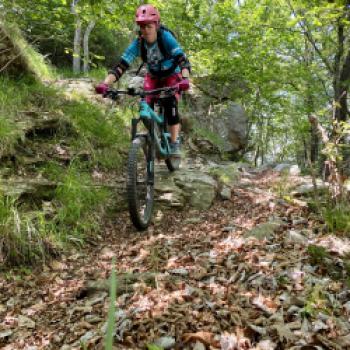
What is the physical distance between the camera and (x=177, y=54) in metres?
5.16

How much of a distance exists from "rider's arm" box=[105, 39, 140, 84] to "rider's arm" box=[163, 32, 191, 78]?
493mm

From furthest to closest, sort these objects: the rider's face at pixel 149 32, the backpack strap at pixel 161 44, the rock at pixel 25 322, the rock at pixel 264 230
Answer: the backpack strap at pixel 161 44
the rider's face at pixel 149 32
the rock at pixel 264 230
the rock at pixel 25 322

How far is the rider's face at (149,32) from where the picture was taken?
501 centimetres

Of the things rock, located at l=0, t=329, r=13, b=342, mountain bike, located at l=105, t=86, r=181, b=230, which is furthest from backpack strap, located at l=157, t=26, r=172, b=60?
rock, located at l=0, t=329, r=13, b=342

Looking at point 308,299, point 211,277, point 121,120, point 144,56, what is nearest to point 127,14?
point 121,120

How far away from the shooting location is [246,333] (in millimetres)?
2445

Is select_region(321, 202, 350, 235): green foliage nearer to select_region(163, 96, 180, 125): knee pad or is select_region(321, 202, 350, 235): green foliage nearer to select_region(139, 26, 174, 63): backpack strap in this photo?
select_region(163, 96, 180, 125): knee pad

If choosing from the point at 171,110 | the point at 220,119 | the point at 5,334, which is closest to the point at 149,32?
the point at 171,110

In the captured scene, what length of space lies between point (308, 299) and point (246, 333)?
67 centimetres

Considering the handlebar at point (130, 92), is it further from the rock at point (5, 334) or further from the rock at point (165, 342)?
the rock at point (165, 342)

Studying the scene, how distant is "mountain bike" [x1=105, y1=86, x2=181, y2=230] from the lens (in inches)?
177

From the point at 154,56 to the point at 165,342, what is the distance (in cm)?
437

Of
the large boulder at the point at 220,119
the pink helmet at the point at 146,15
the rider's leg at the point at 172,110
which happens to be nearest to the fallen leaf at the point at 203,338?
the pink helmet at the point at 146,15

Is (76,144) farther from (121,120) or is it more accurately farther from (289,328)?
(289,328)
